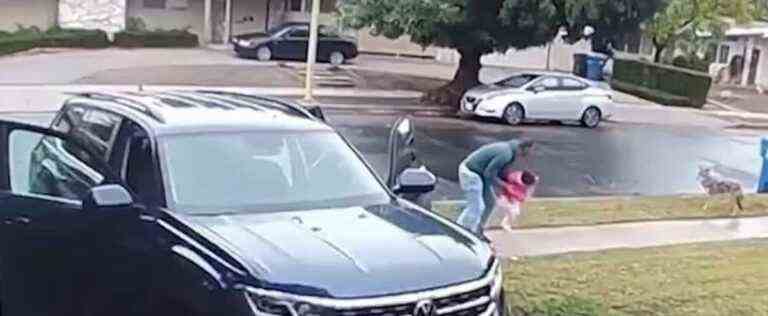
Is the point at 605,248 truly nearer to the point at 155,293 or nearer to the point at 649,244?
the point at 649,244

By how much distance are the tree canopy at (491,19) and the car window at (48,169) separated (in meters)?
21.4

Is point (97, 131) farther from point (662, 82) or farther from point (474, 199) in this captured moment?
point (662, 82)

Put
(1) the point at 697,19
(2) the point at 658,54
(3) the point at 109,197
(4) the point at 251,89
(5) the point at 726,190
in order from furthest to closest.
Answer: (2) the point at 658,54, (1) the point at 697,19, (4) the point at 251,89, (5) the point at 726,190, (3) the point at 109,197

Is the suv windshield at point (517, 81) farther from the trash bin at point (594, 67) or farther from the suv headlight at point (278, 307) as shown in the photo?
the suv headlight at point (278, 307)

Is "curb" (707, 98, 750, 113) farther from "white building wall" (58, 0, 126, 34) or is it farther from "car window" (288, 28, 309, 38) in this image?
"white building wall" (58, 0, 126, 34)

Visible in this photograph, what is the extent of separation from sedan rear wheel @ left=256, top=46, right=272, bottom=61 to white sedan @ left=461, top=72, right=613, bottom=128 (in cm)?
1209

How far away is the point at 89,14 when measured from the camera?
137 feet

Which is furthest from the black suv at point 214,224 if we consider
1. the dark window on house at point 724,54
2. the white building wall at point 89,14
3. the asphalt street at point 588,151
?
the dark window on house at point 724,54

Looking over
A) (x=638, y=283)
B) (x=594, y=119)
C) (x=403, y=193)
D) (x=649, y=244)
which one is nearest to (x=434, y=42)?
(x=594, y=119)

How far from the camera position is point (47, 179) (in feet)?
22.1

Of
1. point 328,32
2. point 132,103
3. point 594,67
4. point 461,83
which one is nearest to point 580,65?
→ point 594,67

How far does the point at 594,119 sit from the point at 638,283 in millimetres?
21093

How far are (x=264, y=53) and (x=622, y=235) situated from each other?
28.2 metres

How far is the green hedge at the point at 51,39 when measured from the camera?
36.1 m
